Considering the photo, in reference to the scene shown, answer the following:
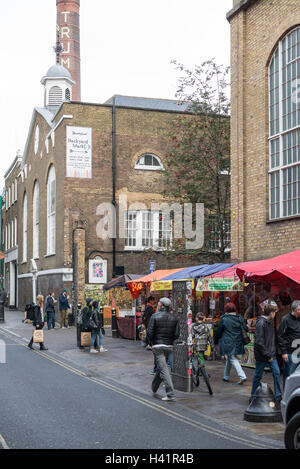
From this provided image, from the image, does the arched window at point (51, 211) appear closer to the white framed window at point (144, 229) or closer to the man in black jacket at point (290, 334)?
the white framed window at point (144, 229)

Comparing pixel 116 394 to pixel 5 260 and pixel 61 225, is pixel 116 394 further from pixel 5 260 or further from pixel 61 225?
pixel 5 260

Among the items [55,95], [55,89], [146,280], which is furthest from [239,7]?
[55,89]

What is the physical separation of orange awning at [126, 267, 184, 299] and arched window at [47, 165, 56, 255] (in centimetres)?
1322

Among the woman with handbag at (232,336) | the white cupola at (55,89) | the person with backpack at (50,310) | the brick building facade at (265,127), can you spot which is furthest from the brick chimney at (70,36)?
the woman with handbag at (232,336)

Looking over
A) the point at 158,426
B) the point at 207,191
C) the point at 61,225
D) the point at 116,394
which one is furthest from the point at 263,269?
the point at 61,225

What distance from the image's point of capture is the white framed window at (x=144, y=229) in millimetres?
30750

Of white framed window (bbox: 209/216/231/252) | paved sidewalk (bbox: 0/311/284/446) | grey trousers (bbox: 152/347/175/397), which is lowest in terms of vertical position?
paved sidewalk (bbox: 0/311/284/446)

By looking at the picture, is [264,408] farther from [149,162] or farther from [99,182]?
[149,162]

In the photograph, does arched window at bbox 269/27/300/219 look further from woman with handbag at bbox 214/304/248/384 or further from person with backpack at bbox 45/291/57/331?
person with backpack at bbox 45/291/57/331

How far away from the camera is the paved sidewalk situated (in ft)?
29.5

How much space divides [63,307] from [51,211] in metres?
8.57

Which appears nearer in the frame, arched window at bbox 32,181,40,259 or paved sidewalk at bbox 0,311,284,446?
paved sidewalk at bbox 0,311,284,446

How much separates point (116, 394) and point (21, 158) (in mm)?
39205

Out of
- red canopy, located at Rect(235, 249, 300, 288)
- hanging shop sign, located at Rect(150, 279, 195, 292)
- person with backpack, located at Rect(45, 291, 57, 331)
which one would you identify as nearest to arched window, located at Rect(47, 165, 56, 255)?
→ person with backpack, located at Rect(45, 291, 57, 331)
